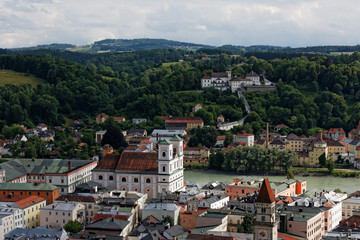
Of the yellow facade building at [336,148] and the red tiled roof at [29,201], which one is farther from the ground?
the red tiled roof at [29,201]

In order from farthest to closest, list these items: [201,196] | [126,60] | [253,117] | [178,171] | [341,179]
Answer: [126,60], [253,117], [341,179], [178,171], [201,196]

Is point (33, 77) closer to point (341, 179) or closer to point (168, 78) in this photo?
point (168, 78)

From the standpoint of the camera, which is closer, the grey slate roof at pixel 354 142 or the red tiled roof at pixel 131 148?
the red tiled roof at pixel 131 148

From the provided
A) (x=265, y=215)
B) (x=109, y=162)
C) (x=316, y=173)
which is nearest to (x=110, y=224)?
(x=265, y=215)

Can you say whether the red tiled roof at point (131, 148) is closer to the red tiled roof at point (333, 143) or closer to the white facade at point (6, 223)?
the red tiled roof at point (333, 143)

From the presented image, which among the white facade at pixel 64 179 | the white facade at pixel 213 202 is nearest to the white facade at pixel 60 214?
the white facade at pixel 213 202

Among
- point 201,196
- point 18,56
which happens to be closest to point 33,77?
point 18,56
